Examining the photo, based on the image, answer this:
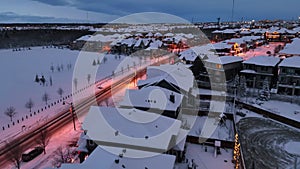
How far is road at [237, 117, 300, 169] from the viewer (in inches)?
769

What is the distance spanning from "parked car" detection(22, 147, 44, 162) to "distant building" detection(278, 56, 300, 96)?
106 feet

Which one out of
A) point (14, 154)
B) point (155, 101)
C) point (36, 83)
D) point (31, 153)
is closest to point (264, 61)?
point (155, 101)

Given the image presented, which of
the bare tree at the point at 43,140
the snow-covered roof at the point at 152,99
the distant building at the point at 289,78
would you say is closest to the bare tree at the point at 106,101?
the snow-covered roof at the point at 152,99

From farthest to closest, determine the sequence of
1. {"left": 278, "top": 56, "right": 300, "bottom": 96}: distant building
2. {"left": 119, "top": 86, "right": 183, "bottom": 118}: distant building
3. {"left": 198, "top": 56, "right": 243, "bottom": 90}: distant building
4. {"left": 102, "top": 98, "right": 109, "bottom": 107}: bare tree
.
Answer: {"left": 198, "top": 56, "right": 243, "bottom": 90}: distant building, {"left": 278, "top": 56, "right": 300, "bottom": 96}: distant building, {"left": 102, "top": 98, "right": 109, "bottom": 107}: bare tree, {"left": 119, "top": 86, "right": 183, "bottom": 118}: distant building

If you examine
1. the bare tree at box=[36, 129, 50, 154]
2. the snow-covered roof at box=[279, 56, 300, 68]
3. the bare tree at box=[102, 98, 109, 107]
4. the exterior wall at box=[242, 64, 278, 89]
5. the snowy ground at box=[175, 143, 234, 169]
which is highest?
the snow-covered roof at box=[279, 56, 300, 68]

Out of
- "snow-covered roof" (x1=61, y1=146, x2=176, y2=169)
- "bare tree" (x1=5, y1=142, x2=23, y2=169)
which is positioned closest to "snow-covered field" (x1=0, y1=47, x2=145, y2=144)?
"bare tree" (x1=5, y1=142, x2=23, y2=169)

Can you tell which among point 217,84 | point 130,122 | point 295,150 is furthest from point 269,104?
point 130,122

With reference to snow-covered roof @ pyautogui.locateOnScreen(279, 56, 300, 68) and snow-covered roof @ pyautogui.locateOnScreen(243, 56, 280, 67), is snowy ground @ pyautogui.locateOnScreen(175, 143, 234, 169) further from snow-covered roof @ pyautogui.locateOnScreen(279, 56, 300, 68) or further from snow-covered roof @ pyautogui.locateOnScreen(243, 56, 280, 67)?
snow-covered roof @ pyautogui.locateOnScreen(243, 56, 280, 67)

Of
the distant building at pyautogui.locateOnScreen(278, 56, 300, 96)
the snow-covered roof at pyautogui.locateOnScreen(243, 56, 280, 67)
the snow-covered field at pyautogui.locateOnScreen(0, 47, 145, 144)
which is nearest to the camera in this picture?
the snow-covered field at pyautogui.locateOnScreen(0, 47, 145, 144)

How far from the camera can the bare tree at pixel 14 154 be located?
19.0m

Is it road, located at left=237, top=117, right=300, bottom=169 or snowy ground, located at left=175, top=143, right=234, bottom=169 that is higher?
road, located at left=237, top=117, right=300, bottom=169

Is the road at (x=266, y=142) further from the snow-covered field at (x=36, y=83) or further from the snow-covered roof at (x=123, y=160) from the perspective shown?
the snow-covered field at (x=36, y=83)

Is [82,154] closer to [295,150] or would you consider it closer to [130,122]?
[130,122]

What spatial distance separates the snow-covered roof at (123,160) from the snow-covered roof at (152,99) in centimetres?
753
